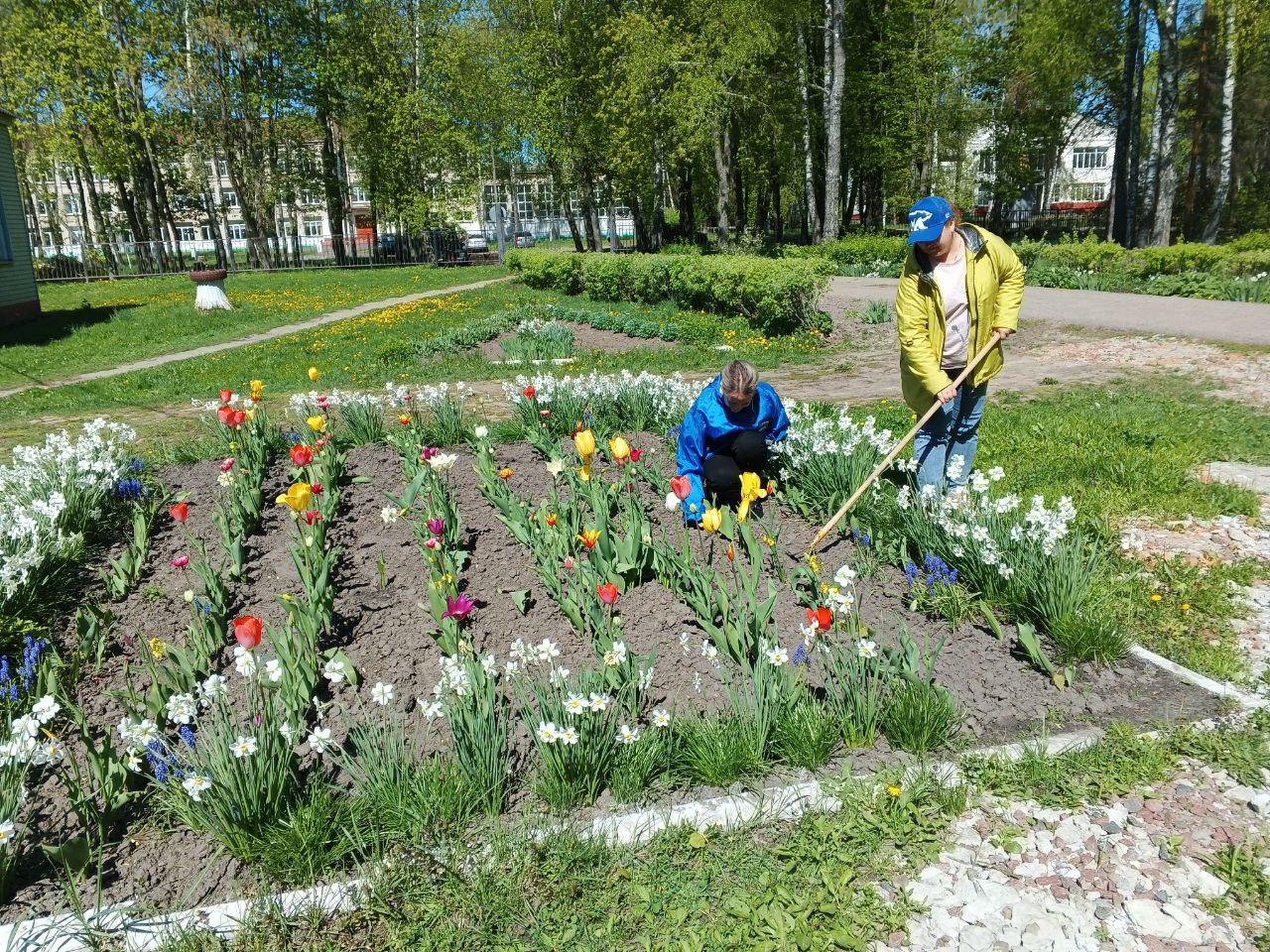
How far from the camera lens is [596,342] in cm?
1159

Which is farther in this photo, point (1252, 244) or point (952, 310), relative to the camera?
point (1252, 244)

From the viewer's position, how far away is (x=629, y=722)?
2.78 m

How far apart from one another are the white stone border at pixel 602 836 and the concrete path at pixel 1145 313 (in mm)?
8227

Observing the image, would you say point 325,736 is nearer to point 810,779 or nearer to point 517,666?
point 517,666

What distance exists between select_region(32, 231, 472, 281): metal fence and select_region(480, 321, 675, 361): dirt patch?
78.0ft

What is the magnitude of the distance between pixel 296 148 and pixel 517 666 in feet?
126

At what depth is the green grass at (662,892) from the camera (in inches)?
85.4

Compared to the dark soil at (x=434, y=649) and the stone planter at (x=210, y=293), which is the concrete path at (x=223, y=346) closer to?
the stone planter at (x=210, y=293)

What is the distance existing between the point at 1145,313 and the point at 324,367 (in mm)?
10853

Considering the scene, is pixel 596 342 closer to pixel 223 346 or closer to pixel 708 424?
pixel 223 346

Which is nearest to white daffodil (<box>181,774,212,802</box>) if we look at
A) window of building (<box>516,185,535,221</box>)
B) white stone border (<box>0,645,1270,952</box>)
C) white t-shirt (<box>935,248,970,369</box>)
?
white stone border (<box>0,645,1270,952</box>)

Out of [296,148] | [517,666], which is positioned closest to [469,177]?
[296,148]

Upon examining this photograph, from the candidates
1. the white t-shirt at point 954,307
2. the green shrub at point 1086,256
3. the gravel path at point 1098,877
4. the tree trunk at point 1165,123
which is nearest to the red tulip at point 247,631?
the gravel path at point 1098,877

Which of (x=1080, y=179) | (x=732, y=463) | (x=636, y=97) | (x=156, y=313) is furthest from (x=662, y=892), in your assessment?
(x=1080, y=179)
